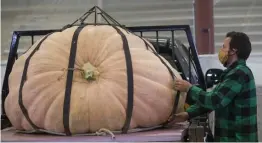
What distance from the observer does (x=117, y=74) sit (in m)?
2.12

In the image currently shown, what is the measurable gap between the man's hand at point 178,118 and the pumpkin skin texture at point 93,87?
0.05m

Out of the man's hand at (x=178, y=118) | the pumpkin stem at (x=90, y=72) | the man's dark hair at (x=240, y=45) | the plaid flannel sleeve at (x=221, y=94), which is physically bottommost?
the man's hand at (x=178, y=118)

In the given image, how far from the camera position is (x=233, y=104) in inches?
94.3

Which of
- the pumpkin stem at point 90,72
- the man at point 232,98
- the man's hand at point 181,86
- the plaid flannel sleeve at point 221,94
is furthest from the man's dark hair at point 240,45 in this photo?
the pumpkin stem at point 90,72

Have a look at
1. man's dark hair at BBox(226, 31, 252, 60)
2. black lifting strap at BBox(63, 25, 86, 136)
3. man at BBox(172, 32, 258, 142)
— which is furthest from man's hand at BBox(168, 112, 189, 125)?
black lifting strap at BBox(63, 25, 86, 136)

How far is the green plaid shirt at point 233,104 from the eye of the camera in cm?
230

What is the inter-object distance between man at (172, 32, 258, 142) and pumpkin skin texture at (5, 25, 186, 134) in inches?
4.6

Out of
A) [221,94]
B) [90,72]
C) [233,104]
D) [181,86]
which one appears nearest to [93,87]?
[90,72]

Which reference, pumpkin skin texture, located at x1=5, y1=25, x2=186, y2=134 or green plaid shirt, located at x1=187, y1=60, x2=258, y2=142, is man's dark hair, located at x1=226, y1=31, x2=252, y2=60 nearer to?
green plaid shirt, located at x1=187, y1=60, x2=258, y2=142

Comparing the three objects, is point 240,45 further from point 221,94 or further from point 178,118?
point 178,118

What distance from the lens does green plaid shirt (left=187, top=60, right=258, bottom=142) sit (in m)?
2.30

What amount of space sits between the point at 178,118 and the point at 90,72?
0.56 meters

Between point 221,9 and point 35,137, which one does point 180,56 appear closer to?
point 35,137

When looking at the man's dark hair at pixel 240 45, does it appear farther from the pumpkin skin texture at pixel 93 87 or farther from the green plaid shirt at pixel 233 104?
the pumpkin skin texture at pixel 93 87
